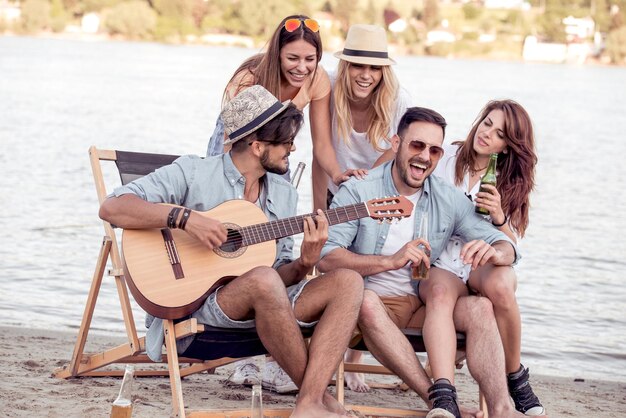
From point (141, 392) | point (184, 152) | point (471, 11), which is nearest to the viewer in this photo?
point (141, 392)

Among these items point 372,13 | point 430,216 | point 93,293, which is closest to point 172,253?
point 93,293

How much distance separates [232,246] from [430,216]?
0.90m

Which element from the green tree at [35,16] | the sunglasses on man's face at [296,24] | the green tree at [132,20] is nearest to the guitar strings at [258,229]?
the sunglasses on man's face at [296,24]

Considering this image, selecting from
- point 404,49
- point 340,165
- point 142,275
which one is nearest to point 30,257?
point 340,165

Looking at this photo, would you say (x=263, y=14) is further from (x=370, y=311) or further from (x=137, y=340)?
(x=370, y=311)

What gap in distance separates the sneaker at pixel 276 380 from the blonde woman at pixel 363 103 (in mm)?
461

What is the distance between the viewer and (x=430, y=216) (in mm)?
4906

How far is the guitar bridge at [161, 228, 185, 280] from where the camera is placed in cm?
449

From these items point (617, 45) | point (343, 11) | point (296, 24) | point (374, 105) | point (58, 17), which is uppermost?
point (296, 24)

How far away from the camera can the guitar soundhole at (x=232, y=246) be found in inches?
179

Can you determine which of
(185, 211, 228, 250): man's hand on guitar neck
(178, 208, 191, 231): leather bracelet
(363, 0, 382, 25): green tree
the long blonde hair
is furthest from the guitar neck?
(363, 0, 382, 25): green tree

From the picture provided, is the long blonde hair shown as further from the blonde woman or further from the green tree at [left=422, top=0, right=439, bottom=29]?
the green tree at [left=422, top=0, right=439, bottom=29]

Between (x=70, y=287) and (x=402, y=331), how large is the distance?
4509mm

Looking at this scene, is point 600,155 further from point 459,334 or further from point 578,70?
point 578,70
